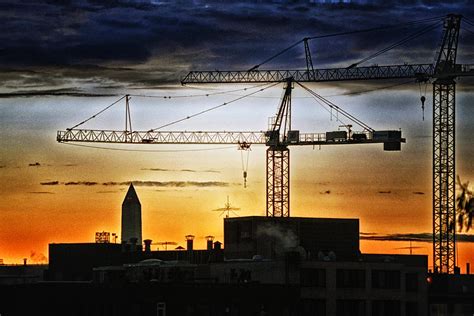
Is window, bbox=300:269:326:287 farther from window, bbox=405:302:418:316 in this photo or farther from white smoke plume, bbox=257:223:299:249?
white smoke plume, bbox=257:223:299:249

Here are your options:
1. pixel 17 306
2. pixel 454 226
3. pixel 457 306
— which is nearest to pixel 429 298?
pixel 457 306

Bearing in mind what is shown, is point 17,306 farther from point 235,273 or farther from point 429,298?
point 429,298

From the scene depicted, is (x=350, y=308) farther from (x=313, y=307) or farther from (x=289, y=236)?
(x=289, y=236)

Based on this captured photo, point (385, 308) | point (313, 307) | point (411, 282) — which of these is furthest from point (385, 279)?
point (313, 307)

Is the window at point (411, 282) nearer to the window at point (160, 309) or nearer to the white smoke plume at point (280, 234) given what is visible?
the white smoke plume at point (280, 234)

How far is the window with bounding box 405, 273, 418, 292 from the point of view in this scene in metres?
146

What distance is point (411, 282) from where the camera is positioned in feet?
481

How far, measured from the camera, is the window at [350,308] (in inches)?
5502

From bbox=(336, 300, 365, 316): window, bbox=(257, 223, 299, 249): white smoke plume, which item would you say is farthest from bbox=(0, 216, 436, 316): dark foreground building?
bbox=(257, 223, 299, 249): white smoke plume

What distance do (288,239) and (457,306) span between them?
84.9 feet

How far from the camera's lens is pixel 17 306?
131 meters

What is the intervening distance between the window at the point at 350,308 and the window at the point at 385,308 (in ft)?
5.89

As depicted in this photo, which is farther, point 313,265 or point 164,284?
point 313,265

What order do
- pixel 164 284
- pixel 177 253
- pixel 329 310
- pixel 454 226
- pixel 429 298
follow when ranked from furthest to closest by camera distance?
pixel 177 253, pixel 429 298, pixel 329 310, pixel 164 284, pixel 454 226
